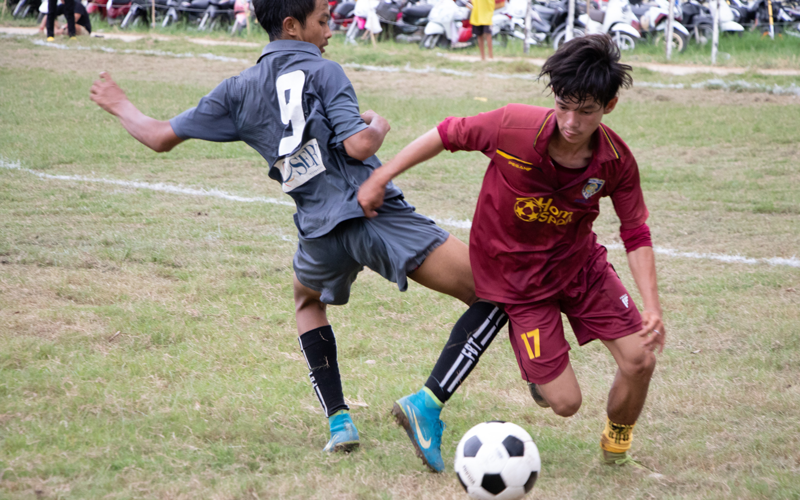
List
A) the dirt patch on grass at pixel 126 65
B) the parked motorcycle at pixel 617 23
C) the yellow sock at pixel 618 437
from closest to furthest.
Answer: the yellow sock at pixel 618 437, the dirt patch on grass at pixel 126 65, the parked motorcycle at pixel 617 23

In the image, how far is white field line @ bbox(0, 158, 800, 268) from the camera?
5023 millimetres

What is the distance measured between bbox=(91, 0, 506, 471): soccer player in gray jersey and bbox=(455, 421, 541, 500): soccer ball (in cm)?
20

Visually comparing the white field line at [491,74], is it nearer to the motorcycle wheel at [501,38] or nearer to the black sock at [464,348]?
the motorcycle wheel at [501,38]

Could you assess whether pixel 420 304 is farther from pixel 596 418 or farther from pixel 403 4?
pixel 403 4

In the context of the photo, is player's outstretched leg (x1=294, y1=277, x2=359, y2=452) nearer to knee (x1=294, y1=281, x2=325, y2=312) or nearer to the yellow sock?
knee (x1=294, y1=281, x2=325, y2=312)

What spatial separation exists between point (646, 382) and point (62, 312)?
288 centimetres

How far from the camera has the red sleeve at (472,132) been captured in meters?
2.52

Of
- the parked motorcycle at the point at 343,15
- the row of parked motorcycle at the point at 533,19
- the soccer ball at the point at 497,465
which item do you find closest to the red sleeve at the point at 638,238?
the soccer ball at the point at 497,465

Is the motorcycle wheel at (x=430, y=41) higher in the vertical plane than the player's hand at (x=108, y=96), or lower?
higher

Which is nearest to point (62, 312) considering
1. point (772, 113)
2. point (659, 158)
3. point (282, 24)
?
point (282, 24)

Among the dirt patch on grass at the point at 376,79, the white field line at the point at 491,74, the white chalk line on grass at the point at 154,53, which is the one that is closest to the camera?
the dirt patch on grass at the point at 376,79

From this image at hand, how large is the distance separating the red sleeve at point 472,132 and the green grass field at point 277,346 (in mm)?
1134

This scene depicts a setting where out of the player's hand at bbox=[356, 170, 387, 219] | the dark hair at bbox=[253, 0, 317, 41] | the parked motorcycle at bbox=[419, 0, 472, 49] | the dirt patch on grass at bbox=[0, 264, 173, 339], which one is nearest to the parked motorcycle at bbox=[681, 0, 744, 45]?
the parked motorcycle at bbox=[419, 0, 472, 49]

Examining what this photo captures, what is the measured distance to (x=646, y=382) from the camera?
8.55 ft
